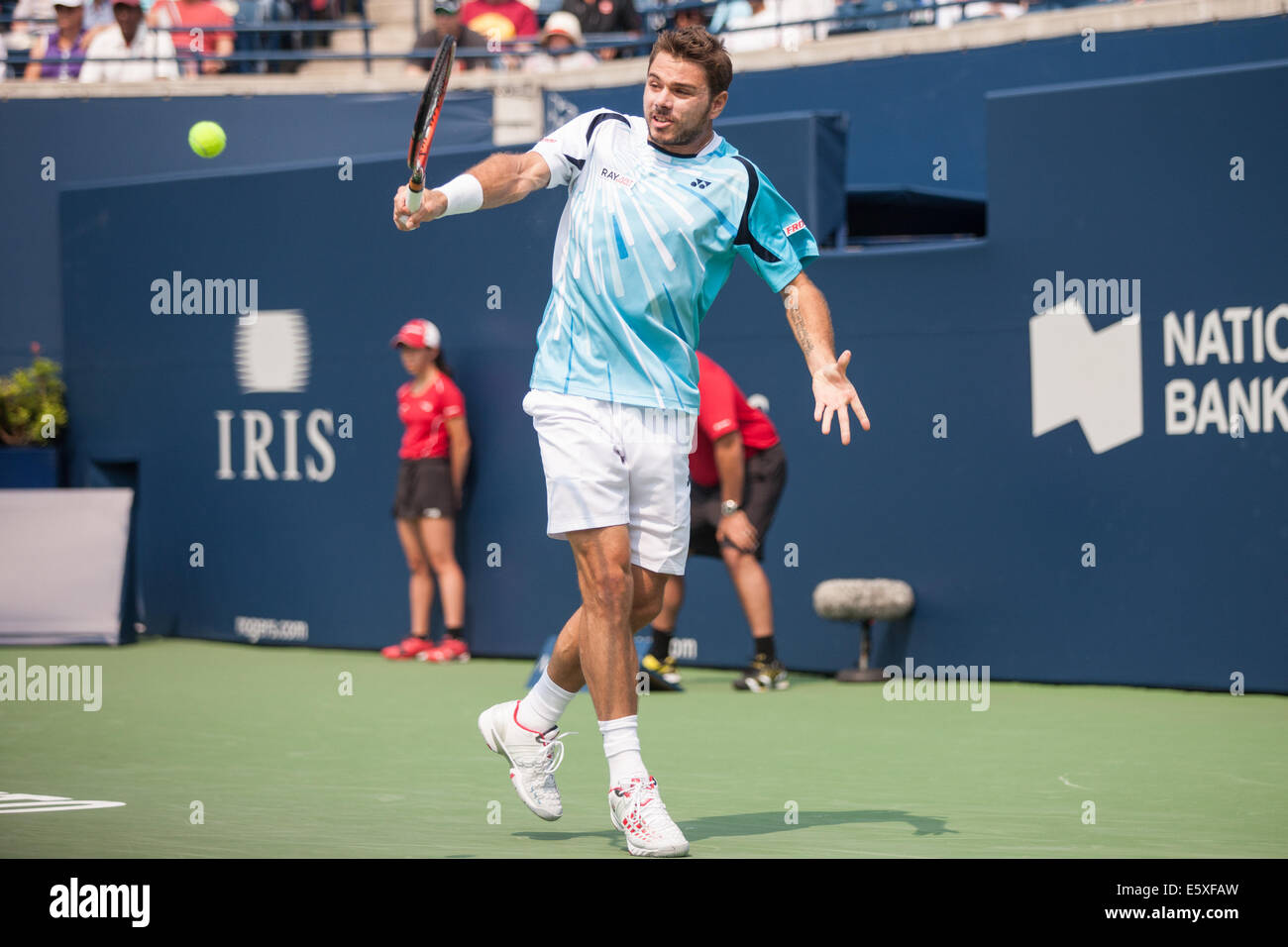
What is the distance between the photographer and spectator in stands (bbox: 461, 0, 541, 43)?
49.4ft

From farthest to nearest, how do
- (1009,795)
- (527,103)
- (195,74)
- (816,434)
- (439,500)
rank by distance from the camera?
(195,74), (527,103), (439,500), (816,434), (1009,795)

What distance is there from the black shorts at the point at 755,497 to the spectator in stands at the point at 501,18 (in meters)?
6.76

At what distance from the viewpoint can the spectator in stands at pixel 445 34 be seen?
1433 cm

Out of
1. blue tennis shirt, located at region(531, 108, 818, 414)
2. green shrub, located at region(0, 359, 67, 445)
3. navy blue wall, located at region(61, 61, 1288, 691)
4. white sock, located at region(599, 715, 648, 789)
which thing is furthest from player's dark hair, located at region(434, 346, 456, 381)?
white sock, located at region(599, 715, 648, 789)

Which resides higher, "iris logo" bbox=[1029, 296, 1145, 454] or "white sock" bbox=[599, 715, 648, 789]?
"iris logo" bbox=[1029, 296, 1145, 454]

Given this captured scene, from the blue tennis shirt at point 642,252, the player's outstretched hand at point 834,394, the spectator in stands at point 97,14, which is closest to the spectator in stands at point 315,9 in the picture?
the spectator in stands at point 97,14

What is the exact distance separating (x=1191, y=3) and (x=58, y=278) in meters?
8.89

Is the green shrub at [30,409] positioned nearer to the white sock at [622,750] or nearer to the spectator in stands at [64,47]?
the spectator in stands at [64,47]

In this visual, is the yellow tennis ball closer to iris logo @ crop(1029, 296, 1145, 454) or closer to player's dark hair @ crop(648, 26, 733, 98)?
iris logo @ crop(1029, 296, 1145, 454)

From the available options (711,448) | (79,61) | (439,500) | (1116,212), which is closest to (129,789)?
(711,448)

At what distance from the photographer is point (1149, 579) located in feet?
29.8

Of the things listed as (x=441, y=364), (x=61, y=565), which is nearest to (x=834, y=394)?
(x=441, y=364)

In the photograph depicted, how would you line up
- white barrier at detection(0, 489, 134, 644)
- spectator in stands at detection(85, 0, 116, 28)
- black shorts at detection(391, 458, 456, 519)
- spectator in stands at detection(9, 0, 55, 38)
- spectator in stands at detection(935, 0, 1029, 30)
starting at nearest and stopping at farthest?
black shorts at detection(391, 458, 456, 519)
white barrier at detection(0, 489, 134, 644)
spectator in stands at detection(935, 0, 1029, 30)
spectator in stands at detection(85, 0, 116, 28)
spectator in stands at detection(9, 0, 55, 38)

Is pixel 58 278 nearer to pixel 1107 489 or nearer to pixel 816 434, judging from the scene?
pixel 816 434
